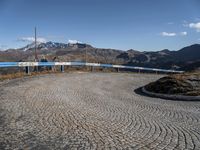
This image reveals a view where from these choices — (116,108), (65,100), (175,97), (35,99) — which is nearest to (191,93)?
(175,97)

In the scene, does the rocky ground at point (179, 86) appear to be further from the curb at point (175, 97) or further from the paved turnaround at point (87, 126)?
the paved turnaround at point (87, 126)

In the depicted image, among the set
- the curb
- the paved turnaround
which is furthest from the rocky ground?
the paved turnaround

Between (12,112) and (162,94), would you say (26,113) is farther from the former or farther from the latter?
(162,94)

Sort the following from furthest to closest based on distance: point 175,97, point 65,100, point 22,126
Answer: point 175,97 → point 65,100 → point 22,126

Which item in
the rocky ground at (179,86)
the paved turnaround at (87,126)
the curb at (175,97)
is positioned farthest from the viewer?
the rocky ground at (179,86)

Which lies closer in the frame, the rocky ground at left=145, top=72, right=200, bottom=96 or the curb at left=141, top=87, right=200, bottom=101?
the curb at left=141, top=87, right=200, bottom=101

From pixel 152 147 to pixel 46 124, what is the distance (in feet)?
12.8

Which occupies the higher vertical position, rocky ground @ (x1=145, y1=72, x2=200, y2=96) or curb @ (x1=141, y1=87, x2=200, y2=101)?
rocky ground @ (x1=145, y1=72, x2=200, y2=96)

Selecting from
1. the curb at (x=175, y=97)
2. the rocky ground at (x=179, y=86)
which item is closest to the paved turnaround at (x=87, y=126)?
the curb at (x=175, y=97)

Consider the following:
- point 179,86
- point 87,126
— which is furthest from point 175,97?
point 87,126

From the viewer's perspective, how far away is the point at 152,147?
23.3 ft

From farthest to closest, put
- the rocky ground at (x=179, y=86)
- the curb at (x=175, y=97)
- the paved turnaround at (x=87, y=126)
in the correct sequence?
the rocky ground at (x=179, y=86) < the curb at (x=175, y=97) < the paved turnaround at (x=87, y=126)

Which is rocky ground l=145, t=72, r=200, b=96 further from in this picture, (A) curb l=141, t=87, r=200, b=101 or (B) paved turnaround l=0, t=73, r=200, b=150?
(B) paved turnaround l=0, t=73, r=200, b=150

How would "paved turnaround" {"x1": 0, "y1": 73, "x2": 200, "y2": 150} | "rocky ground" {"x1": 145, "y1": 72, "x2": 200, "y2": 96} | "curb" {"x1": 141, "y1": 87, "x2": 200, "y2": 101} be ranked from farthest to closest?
"rocky ground" {"x1": 145, "y1": 72, "x2": 200, "y2": 96} → "curb" {"x1": 141, "y1": 87, "x2": 200, "y2": 101} → "paved turnaround" {"x1": 0, "y1": 73, "x2": 200, "y2": 150}
